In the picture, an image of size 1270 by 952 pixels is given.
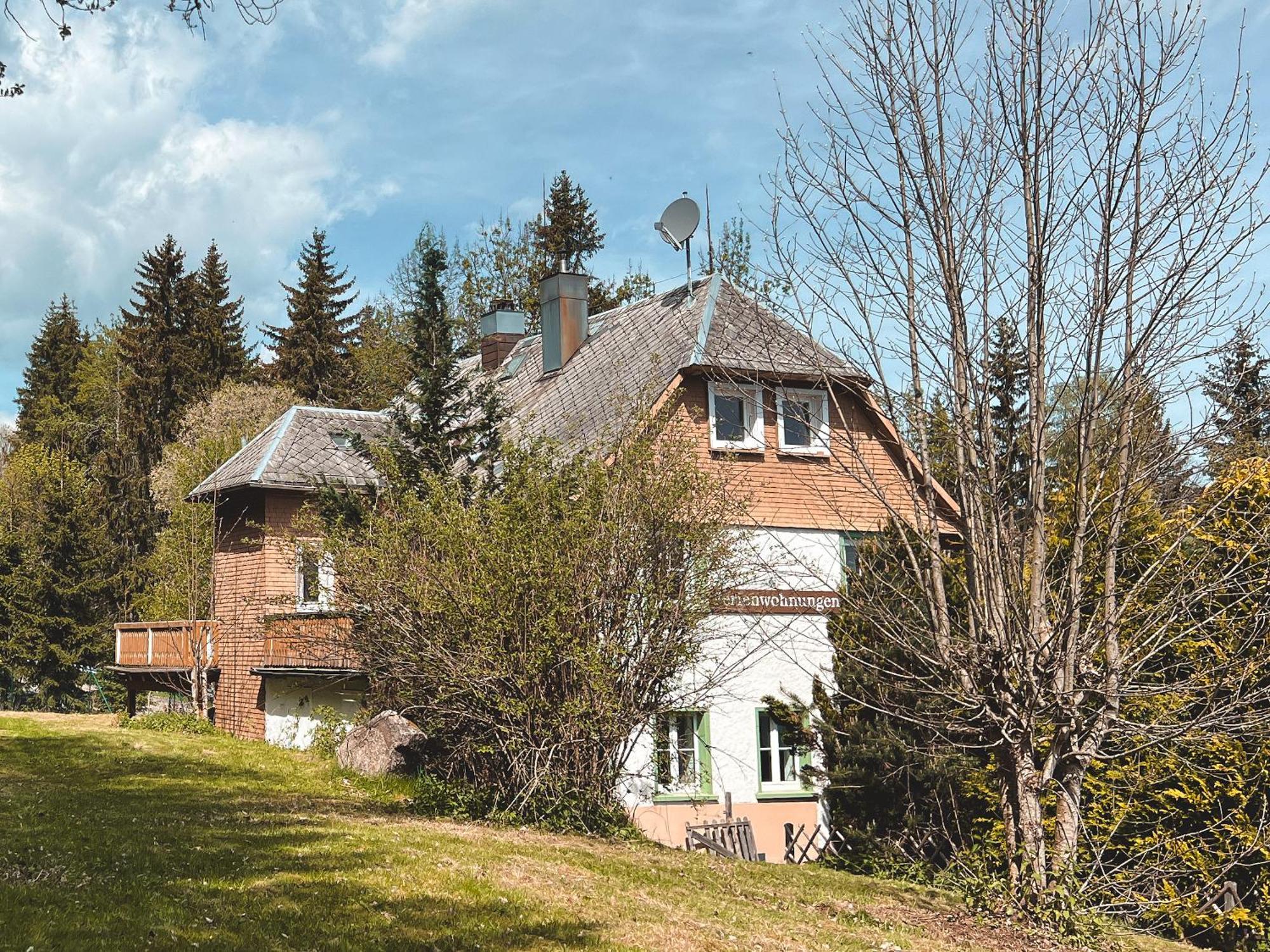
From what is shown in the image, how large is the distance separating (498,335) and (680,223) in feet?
25.1

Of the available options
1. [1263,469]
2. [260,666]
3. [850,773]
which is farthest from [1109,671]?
[260,666]

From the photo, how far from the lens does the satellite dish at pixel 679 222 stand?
80.4 ft

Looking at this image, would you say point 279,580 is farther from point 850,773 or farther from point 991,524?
point 991,524

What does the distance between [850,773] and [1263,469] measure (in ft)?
22.3

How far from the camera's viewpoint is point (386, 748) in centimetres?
1711

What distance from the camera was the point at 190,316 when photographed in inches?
2080

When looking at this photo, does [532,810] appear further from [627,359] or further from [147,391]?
[147,391]

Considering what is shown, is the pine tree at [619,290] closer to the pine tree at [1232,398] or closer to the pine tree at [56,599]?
the pine tree at [56,599]

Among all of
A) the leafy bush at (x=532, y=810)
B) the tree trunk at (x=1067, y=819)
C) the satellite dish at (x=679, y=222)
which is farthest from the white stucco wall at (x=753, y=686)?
the tree trunk at (x=1067, y=819)

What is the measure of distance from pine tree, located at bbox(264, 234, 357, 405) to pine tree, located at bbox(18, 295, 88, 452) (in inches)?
598

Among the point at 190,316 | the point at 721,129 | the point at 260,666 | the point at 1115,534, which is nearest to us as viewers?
the point at 1115,534

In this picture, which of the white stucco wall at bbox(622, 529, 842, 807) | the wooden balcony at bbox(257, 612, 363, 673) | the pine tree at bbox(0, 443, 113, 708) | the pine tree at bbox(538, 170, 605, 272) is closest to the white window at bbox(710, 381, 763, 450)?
the white stucco wall at bbox(622, 529, 842, 807)

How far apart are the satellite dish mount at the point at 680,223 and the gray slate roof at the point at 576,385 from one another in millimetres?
925

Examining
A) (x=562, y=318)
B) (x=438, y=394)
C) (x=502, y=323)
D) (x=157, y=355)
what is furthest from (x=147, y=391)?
(x=438, y=394)
